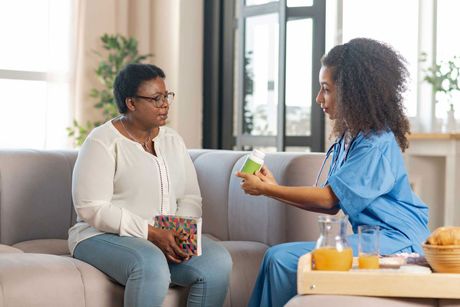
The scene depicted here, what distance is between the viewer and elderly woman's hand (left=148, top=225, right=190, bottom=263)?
281 cm

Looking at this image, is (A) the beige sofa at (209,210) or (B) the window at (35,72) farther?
(B) the window at (35,72)

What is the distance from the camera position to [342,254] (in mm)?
1971

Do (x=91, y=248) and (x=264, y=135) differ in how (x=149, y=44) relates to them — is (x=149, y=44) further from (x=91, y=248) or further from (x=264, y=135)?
A: (x=91, y=248)

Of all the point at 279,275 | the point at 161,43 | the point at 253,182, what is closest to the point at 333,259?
the point at 279,275

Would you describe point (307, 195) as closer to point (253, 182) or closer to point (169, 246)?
point (253, 182)

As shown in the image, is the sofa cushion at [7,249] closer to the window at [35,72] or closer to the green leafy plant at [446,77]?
the window at [35,72]

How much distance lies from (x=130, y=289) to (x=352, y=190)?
80 cm

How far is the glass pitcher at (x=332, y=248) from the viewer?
197 cm

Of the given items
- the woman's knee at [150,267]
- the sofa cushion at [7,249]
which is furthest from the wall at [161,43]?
the woman's knee at [150,267]

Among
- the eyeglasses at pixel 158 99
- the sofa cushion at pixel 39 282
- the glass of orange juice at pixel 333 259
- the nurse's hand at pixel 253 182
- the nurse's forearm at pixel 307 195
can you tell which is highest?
the eyeglasses at pixel 158 99

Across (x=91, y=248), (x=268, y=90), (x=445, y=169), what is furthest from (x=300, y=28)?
(x=91, y=248)

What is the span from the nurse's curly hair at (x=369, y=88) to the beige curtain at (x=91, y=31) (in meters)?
3.83

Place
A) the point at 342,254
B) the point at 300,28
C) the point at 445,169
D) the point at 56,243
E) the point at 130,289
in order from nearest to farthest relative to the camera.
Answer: the point at 342,254 → the point at 130,289 → the point at 56,243 → the point at 300,28 → the point at 445,169

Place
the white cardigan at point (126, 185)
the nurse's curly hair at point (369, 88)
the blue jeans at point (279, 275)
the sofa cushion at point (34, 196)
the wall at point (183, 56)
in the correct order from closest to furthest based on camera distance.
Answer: the blue jeans at point (279, 275), the nurse's curly hair at point (369, 88), the white cardigan at point (126, 185), the sofa cushion at point (34, 196), the wall at point (183, 56)
